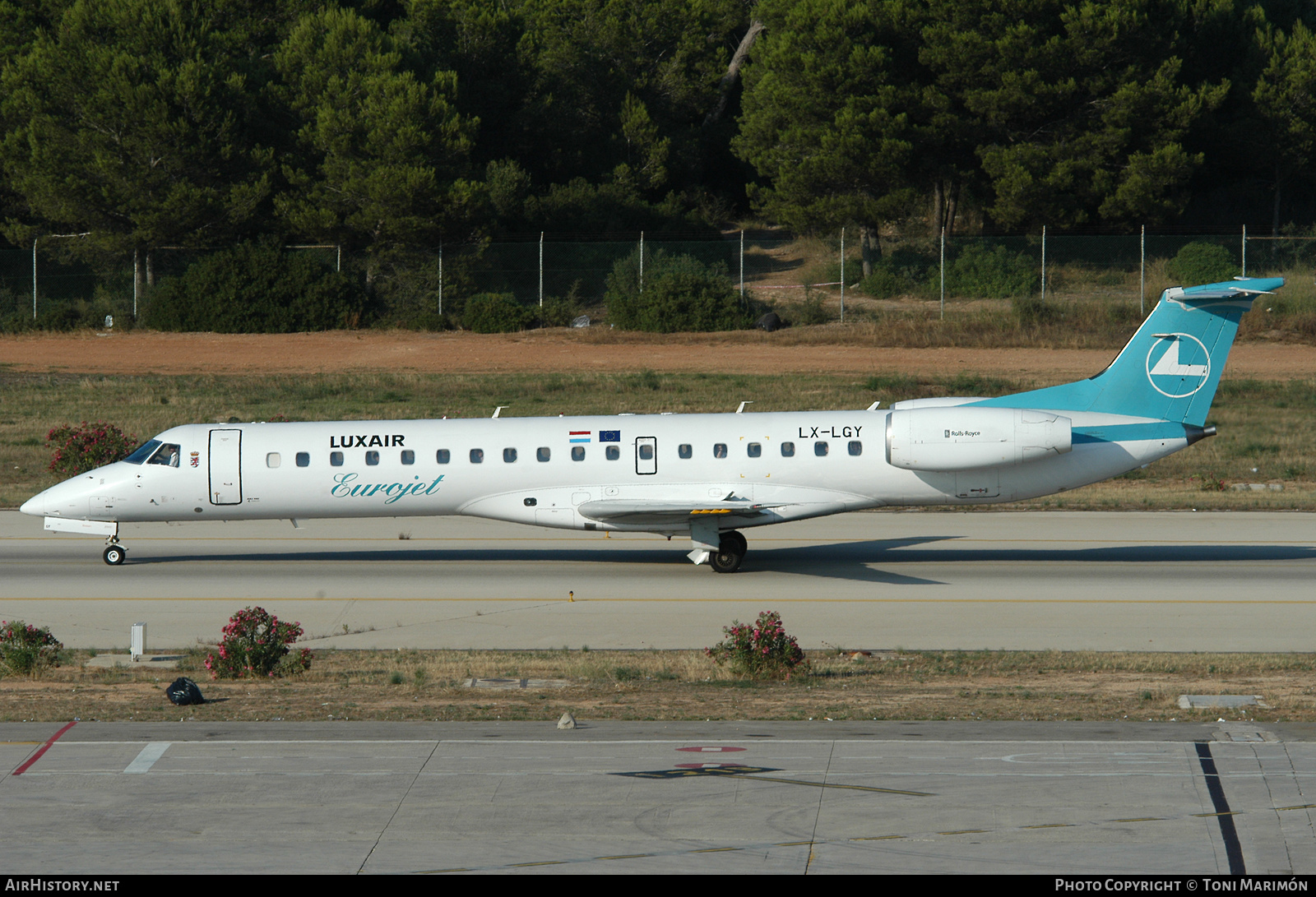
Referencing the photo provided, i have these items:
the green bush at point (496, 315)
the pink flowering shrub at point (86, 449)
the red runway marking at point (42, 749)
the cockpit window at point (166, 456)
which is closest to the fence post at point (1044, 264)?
the green bush at point (496, 315)

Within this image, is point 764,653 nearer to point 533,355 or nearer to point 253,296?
point 533,355

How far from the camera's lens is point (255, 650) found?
16.4 meters

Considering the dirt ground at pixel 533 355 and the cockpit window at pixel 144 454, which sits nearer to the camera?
the cockpit window at pixel 144 454

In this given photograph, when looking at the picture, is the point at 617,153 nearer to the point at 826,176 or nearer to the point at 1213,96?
the point at 826,176

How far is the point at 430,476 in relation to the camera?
76.9ft

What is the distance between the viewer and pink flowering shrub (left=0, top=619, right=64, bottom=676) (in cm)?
1642

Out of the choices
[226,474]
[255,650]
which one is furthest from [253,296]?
[255,650]

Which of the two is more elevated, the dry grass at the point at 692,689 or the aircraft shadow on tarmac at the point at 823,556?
the aircraft shadow on tarmac at the point at 823,556

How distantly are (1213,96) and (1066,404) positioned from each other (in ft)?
143

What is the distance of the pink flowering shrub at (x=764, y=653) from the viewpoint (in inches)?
Answer: 631

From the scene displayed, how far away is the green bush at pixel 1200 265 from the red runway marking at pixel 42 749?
51.2 metres

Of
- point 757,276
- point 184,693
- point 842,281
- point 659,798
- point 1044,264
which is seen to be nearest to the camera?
point 659,798

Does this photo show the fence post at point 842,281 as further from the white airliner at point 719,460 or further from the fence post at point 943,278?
the white airliner at point 719,460

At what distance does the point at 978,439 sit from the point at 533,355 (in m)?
32.8
